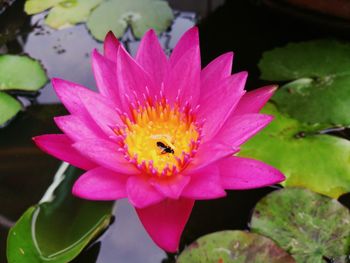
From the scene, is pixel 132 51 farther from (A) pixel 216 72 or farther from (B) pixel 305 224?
(B) pixel 305 224

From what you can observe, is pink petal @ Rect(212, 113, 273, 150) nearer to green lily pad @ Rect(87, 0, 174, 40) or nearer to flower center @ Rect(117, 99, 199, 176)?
flower center @ Rect(117, 99, 199, 176)

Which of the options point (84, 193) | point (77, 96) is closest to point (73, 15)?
point (77, 96)

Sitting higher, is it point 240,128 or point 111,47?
point 111,47

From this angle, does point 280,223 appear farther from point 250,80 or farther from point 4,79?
point 4,79

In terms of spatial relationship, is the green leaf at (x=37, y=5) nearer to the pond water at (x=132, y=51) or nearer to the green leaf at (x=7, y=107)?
the pond water at (x=132, y=51)

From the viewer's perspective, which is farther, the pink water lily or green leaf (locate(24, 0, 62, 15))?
green leaf (locate(24, 0, 62, 15))

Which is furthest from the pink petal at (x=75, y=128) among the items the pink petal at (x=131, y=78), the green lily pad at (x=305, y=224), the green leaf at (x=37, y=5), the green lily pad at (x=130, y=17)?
the green leaf at (x=37, y=5)

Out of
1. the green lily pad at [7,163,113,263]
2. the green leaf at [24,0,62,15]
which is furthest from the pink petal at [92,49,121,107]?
the green leaf at [24,0,62,15]

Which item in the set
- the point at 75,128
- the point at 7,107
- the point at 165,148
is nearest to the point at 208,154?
the point at 165,148
